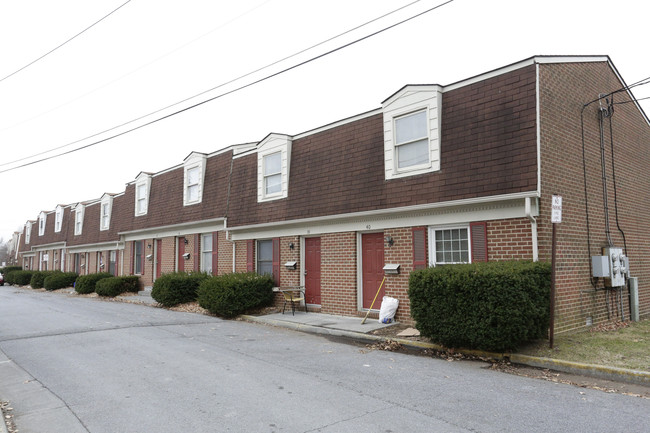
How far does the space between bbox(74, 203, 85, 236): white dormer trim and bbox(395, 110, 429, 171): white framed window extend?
93.5ft

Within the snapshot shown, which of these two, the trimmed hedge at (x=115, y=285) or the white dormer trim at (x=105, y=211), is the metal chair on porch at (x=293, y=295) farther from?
the white dormer trim at (x=105, y=211)

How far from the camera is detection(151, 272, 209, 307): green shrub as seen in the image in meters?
17.1

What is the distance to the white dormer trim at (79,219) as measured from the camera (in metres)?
32.8

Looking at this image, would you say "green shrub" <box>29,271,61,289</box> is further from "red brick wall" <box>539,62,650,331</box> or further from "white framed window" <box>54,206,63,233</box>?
"red brick wall" <box>539,62,650,331</box>

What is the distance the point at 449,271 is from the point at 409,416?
12.3 ft

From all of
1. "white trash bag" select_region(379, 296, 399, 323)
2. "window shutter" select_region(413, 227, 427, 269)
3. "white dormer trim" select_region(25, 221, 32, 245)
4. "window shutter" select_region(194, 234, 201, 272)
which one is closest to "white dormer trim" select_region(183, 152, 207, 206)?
"window shutter" select_region(194, 234, 201, 272)

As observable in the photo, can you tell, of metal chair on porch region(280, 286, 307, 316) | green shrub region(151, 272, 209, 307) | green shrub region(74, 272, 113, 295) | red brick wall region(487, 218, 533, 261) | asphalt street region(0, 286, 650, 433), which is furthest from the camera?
green shrub region(74, 272, 113, 295)

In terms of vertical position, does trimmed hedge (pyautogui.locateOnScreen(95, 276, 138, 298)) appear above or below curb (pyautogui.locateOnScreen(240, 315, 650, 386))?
above

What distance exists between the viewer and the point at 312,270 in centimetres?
1425

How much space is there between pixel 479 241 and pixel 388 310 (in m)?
2.80

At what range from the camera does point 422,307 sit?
860 cm

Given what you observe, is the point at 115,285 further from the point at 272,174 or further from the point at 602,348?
the point at 602,348

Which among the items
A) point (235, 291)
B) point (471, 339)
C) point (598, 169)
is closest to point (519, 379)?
point (471, 339)

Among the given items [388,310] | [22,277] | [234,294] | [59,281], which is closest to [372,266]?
[388,310]
